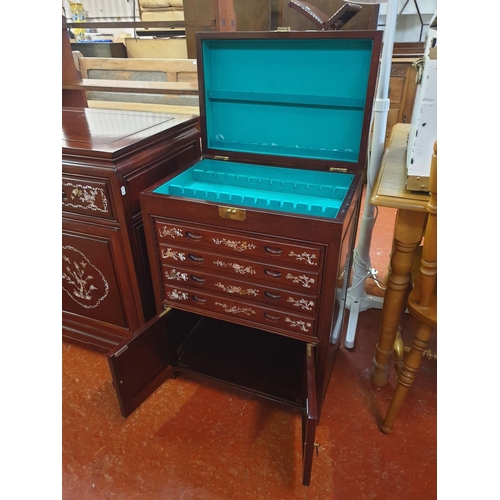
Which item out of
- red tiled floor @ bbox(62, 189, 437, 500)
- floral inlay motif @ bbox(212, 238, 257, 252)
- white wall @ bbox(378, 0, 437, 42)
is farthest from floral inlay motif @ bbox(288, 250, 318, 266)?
white wall @ bbox(378, 0, 437, 42)

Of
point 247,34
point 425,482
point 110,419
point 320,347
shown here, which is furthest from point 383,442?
point 247,34

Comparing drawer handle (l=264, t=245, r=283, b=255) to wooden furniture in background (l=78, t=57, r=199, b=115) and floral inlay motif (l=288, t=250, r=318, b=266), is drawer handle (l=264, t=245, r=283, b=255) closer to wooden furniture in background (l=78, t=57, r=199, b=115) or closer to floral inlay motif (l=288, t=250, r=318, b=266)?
floral inlay motif (l=288, t=250, r=318, b=266)

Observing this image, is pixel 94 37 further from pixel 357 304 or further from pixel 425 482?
pixel 425 482

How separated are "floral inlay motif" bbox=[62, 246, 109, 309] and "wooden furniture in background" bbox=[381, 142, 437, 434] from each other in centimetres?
101

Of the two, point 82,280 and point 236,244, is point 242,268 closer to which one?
point 236,244

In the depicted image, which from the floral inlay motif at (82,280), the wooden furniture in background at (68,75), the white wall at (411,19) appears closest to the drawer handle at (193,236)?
the floral inlay motif at (82,280)

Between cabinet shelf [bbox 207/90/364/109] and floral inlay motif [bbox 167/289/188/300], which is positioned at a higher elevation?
cabinet shelf [bbox 207/90/364/109]

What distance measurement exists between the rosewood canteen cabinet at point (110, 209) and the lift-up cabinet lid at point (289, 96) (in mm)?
179

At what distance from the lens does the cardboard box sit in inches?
34.2

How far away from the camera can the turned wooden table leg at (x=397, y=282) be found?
3.39ft

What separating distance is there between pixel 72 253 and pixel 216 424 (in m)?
0.76

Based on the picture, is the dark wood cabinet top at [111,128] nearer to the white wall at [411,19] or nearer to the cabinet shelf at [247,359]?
the cabinet shelf at [247,359]

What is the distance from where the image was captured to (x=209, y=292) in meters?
1.16

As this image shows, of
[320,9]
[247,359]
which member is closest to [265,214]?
[247,359]
